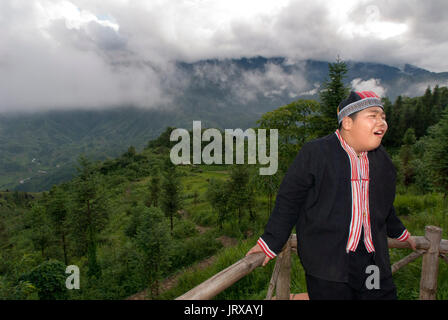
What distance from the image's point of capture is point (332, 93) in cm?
1124

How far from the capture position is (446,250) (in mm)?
2965

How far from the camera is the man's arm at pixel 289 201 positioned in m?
1.96

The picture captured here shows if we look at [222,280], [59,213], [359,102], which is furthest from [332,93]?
[59,213]

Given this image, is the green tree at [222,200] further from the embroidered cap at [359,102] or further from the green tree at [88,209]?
the embroidered cap at [359,102]

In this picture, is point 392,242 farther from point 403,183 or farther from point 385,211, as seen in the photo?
point 403,183

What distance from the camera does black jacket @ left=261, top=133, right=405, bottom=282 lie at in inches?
76.7

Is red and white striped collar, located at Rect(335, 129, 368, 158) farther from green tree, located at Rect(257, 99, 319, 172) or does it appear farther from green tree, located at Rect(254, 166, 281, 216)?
green tree, located at Rect(254, 166, 281, 216)

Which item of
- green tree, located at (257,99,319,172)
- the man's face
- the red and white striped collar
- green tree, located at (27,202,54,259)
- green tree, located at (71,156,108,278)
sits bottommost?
green tree, located at (27,202,54,259)

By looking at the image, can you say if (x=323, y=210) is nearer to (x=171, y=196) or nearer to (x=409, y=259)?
(x=409, y=259)

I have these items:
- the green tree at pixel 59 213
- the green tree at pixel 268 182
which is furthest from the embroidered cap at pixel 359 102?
the green tree at pixel 59 213

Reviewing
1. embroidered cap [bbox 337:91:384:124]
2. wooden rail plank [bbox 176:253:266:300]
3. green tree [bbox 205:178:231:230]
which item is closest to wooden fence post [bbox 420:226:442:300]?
embroidered cap [bbox 337:91:384:124]

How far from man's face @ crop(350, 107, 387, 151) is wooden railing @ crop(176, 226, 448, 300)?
134 centimetres
